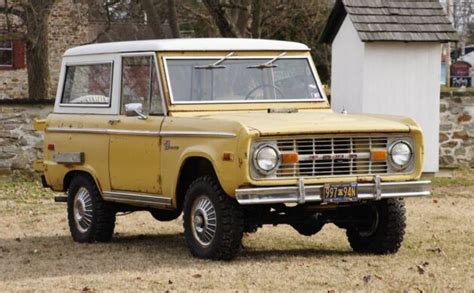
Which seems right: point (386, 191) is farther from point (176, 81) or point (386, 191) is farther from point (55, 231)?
point (55, 231)

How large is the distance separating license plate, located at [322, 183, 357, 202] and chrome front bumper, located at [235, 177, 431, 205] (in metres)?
0.04

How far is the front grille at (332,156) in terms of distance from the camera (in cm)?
1041

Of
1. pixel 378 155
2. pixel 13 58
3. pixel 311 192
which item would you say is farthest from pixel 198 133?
pixel 13 58

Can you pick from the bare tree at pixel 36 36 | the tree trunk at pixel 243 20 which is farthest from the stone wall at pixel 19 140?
the tree trunk at pixel 243 20

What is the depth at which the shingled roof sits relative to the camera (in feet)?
62.5

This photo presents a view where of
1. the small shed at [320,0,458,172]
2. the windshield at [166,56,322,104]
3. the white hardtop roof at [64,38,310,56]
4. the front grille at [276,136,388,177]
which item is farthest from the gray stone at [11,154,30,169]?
the front grille at [276,136,388,177]

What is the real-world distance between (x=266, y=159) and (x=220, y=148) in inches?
16.4

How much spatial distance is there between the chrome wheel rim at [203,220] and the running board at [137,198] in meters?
0.52

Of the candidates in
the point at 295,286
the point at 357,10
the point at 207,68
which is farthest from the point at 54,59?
the point at 295,286

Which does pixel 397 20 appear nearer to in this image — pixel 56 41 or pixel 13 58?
pixel 56 41

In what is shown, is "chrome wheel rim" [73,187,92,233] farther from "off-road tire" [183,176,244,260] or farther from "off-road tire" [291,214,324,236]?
"off-road tire" [291,214,324,236]

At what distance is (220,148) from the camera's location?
33.9ft

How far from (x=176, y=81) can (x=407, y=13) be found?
879 centimetres

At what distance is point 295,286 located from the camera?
9.47 meters
